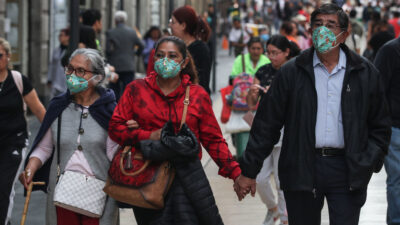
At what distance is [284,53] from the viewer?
8.23m

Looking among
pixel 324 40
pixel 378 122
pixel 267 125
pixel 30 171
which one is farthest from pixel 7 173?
pixel 378 122

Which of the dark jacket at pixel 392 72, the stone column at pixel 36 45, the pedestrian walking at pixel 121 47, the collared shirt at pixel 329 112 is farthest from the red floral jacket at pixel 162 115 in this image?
the stone column at pixel 36 45

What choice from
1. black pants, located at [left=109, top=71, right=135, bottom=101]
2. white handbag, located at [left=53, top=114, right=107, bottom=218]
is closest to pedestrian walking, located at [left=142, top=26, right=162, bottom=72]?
black pants, located at [left=109, top=71, right=135, bottom=101]

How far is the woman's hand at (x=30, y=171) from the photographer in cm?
568

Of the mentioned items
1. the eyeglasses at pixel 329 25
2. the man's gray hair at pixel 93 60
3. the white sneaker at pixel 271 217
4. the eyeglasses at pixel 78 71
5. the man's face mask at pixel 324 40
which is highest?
the eyeglasses at pixel 329 25

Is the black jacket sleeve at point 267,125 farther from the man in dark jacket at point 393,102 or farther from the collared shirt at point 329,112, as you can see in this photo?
the man in dark jacket at point 393,102

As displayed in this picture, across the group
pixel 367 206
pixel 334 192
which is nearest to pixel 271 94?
pixel 334 192

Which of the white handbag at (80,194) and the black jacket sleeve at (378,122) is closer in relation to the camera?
the black jacket sleeve at (378,122)

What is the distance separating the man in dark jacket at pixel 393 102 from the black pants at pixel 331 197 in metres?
2.08

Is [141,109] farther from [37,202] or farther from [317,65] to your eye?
[37,202]

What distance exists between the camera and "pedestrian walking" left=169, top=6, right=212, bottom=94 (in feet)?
25.3

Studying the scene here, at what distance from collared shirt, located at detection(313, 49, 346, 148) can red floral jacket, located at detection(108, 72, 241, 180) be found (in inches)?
22.7

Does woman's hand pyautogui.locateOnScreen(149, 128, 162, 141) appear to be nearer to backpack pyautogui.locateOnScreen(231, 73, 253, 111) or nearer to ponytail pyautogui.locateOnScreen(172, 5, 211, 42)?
ponytail pyautogui.locateOnScreen(172, 5, 211, 42)

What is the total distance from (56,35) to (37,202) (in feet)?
32.0
